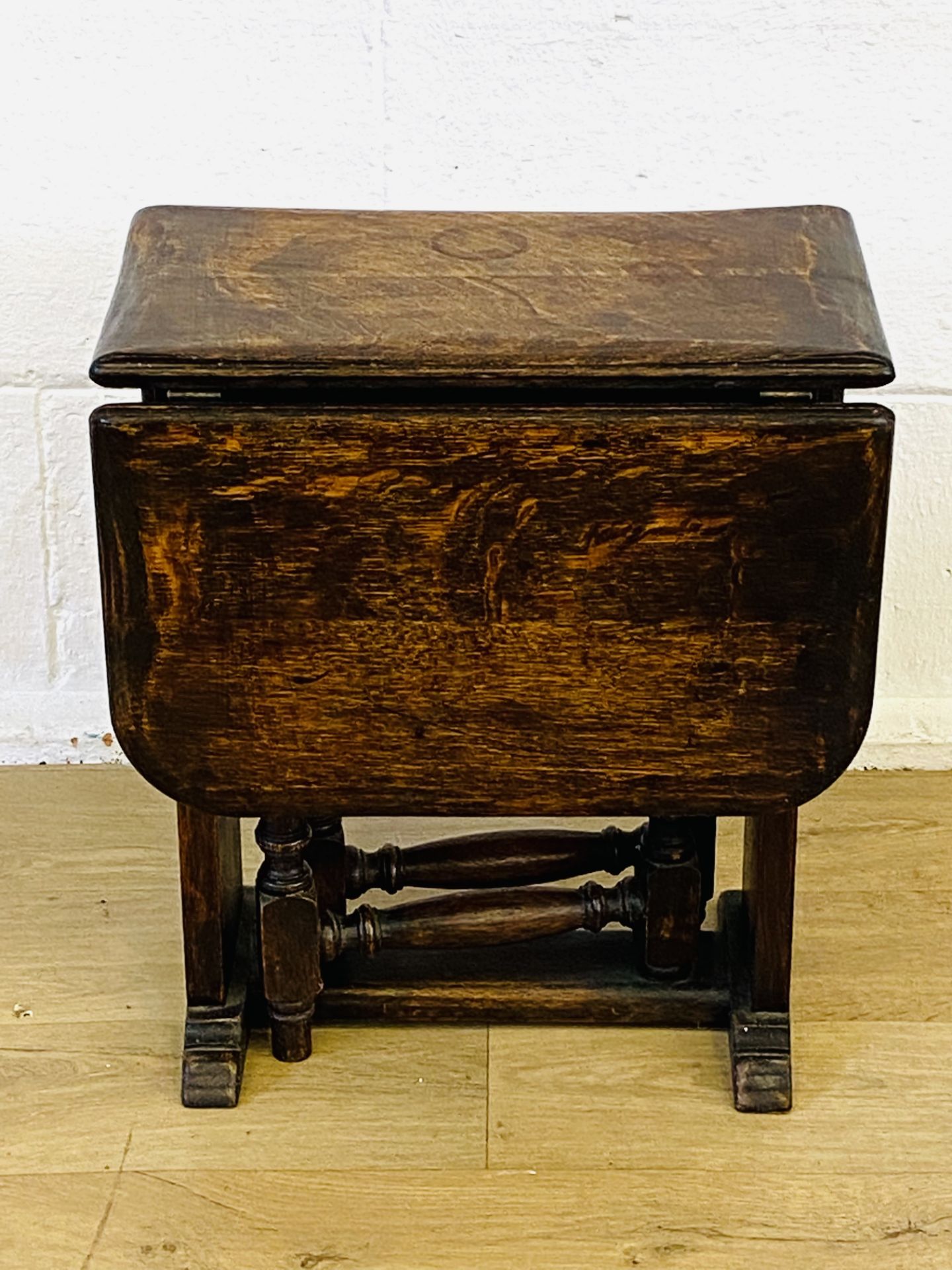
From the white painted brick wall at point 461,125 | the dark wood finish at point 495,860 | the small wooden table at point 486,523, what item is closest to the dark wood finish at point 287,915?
the small wooden table at point 486,523

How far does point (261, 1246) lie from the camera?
1.79 metres

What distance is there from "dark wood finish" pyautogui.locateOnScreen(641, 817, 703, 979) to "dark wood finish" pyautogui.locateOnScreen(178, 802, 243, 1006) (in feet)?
1.36

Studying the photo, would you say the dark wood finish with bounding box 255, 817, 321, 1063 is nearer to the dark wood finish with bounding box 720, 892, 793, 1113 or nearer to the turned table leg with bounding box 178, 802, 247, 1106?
the turned table leg with bounding box 178, 802, 247, 1106

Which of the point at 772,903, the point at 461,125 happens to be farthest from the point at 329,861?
the point at 461,125

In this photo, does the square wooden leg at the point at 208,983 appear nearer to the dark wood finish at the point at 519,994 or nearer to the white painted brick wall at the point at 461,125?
the dark wood finish at the point at 519,994

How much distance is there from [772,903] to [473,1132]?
1.17ft

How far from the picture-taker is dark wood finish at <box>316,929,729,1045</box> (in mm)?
2057

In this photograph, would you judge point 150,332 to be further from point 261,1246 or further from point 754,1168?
point 754,1168

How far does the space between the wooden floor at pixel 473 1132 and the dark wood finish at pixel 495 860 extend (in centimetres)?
15

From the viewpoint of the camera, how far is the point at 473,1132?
1.93 meters

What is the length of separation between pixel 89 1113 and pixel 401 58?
120cm

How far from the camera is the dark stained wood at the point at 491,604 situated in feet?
5.49

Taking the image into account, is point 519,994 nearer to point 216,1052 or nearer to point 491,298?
point 216,1052

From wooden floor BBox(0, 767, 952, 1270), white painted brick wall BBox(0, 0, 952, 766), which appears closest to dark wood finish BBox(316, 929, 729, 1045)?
wooden floor BBox(0, 767, 952, 1270)
